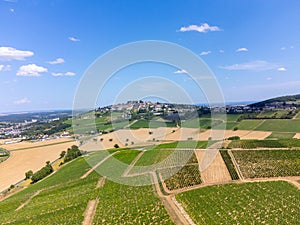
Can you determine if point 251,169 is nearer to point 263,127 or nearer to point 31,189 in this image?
point 31,189

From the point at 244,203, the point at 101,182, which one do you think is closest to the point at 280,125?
the point at 244,203

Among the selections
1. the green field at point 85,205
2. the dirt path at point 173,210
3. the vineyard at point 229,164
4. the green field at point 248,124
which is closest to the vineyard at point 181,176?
the dirt path at point 173,210

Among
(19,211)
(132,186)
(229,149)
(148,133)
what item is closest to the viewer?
(19,211)

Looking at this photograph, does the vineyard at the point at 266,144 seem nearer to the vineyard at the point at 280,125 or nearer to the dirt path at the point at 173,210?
the dirt path at the point at 173,210

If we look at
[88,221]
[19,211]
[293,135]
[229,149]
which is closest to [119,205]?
[88,221]

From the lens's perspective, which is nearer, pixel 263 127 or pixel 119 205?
pixel 119 205

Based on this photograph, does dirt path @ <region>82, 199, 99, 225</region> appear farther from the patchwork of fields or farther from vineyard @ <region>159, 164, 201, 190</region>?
vineyard @ <region>159, 164, 201, 190</region>
